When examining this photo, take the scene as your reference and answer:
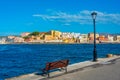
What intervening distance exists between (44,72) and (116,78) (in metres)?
4.83

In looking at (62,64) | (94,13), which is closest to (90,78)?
(62,64)

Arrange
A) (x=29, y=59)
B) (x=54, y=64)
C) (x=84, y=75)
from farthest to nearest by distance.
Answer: (x=29, y=59) < (x=54, y=64) < (x=84, y=75)

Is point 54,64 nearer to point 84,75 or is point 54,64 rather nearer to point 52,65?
point 52,65

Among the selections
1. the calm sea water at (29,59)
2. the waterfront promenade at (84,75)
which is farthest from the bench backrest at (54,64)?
the calm sea water at (29,59)

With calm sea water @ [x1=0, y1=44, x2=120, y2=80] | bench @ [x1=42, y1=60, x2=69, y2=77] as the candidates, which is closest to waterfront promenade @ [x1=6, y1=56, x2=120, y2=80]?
bench @ [x1=42, y1=60, x2=69, y2=77]

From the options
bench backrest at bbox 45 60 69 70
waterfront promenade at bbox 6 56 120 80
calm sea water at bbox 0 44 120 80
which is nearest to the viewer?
waterfront promenade at bbox 6 56 120 80

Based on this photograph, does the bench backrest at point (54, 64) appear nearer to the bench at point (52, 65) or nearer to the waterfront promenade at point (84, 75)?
the bench at point (52, 65)

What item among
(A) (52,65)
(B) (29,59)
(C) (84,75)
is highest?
(A) (52,65)

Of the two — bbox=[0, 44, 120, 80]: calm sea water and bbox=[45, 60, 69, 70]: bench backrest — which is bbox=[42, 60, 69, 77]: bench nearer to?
bbox=[45, 60, 69, 70]: bench backrest

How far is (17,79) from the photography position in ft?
56.3

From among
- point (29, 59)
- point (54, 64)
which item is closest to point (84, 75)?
point (54, 64)

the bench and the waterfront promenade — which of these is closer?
the waterfront promenade

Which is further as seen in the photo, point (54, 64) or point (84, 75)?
point (54, 64)

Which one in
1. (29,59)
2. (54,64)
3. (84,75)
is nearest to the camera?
(84,75)
